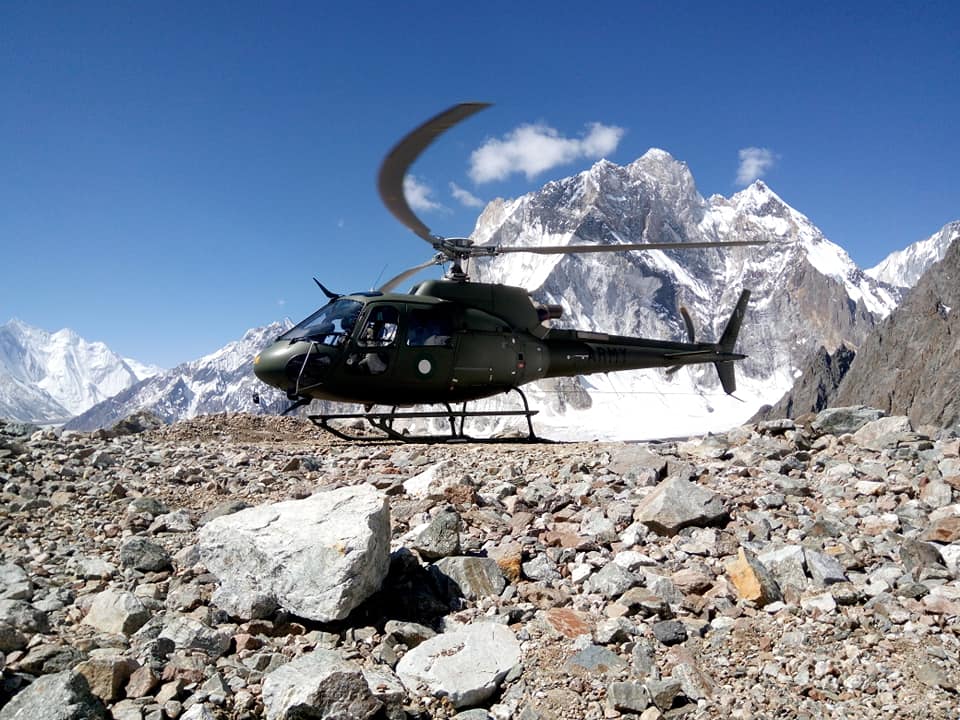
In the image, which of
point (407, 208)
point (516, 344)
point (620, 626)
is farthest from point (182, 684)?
point (516, 344)

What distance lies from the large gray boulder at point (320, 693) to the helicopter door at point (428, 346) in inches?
316

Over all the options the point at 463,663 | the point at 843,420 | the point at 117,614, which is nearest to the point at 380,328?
the point at 117,614

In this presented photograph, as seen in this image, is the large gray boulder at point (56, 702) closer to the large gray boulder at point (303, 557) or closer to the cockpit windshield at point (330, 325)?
the large gray boulder at point (303, 557)

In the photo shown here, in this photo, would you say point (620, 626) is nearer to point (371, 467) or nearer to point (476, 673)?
point (476, 673)

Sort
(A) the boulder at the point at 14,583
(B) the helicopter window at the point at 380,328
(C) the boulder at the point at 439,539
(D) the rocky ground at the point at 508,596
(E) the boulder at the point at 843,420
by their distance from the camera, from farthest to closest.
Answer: (B) the helicopter window at the point at 380,328
(E) the boulder at the point at 843,420
(C) the boulder at the point at 439,539
(A) the boulder at the point at 14,583
(D) the rocky ground at the point at 508,596

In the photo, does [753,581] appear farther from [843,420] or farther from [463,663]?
[843,420]

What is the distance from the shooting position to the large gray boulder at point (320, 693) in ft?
13.1

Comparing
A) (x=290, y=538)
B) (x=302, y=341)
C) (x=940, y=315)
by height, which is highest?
(x=940, y=315)

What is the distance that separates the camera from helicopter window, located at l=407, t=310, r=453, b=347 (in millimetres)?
12070

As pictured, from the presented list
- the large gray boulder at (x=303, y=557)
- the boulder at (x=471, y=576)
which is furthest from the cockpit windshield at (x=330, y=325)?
the boulder at (x=471, y=576)

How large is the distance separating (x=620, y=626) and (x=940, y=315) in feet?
504

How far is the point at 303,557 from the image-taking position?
205 inches

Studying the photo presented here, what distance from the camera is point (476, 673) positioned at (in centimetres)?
458

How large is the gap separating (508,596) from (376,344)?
22.7 feet
